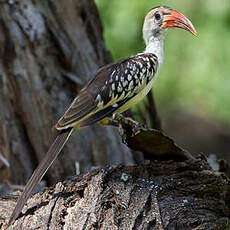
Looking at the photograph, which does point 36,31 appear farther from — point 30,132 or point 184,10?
point 184,10

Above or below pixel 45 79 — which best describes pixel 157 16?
above

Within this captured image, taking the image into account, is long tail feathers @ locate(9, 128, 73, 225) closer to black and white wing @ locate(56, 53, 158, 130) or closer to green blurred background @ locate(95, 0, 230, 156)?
black and white wing @ locate(56, 53, 158, 130)

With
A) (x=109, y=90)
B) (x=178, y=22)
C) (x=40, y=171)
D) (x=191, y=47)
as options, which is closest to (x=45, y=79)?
(x=109, y=90)

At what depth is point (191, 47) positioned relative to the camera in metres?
10.1

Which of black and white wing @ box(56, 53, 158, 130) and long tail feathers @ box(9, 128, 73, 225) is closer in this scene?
long tail feathers @ box(9, 128, 73, 225)

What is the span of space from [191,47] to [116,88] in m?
5.25

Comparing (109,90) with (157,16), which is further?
(157,16)

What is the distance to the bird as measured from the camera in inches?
187

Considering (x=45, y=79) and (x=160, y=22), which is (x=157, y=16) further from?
(x=45, y=79)

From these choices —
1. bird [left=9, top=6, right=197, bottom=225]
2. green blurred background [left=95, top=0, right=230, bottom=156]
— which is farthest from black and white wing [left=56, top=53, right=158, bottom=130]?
green blurred background [left=95, top=0, right=230, bottom=156]

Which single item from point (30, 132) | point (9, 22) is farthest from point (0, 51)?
point (30, 132)

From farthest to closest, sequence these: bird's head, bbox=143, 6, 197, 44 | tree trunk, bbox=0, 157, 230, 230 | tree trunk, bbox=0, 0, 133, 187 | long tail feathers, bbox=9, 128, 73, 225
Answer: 1. tree trunk, bbox=0, 0, 133, 187
2. bird's head, bbox=143, 6, 197, 44
3. long tail feathers, bbox=9, 128, 73, 225
4. tree trunk, bbox=0, 157, 230, 230

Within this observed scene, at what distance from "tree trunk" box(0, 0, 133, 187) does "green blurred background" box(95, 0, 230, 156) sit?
9.03ft

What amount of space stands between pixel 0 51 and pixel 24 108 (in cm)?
74
